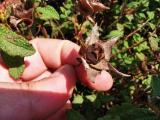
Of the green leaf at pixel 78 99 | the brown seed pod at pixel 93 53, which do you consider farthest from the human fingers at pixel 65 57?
the green leaf at pixel 78 99

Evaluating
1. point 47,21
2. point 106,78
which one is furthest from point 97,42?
point 47,21

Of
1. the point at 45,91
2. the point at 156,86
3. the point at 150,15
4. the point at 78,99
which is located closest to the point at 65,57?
the point at 45,91

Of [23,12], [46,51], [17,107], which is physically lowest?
[17,107]

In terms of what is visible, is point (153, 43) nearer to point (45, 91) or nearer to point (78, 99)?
point (78, 99)

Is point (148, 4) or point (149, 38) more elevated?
point (148, 4)

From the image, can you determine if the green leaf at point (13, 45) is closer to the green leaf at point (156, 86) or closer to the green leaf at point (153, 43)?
the green leaf at point (156, 86)

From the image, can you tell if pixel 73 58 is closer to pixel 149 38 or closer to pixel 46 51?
pixel 46 51
